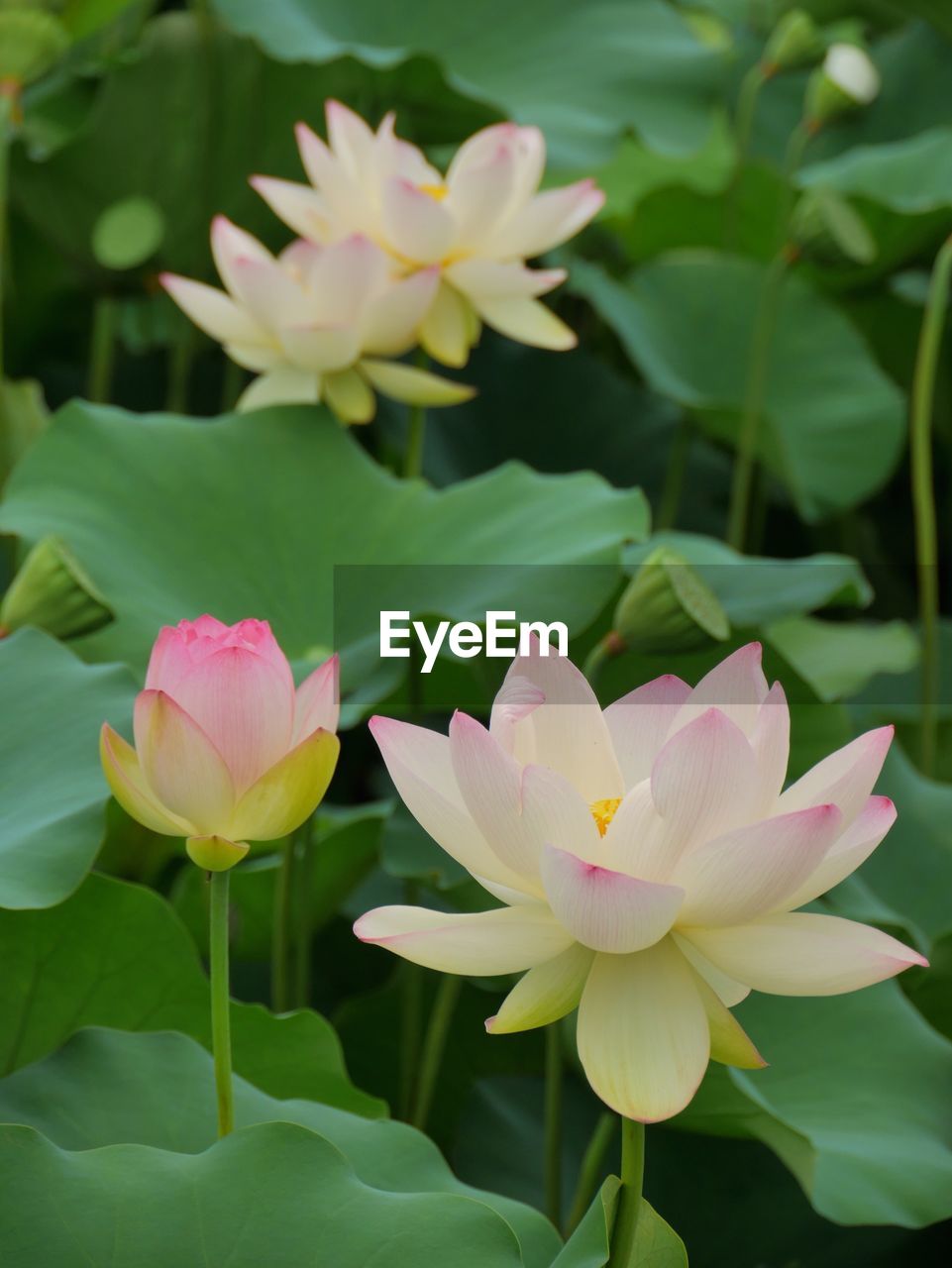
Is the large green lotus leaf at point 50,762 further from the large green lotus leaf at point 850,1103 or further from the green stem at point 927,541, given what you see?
the green stem at point 927,541

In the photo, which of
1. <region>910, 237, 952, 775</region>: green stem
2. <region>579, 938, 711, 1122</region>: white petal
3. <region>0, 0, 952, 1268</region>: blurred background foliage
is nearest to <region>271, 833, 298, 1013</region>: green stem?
<region>0, 0, 952, 1268</region>: blurred background foliage

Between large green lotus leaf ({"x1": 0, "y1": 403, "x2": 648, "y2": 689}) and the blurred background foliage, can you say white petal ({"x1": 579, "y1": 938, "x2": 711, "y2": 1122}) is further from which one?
large green lotus leaf ({"x1": 0, "y1": 403, "x2": 648, "y2": 689})

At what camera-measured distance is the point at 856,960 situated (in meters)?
0.43

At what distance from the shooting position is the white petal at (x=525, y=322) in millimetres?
1030

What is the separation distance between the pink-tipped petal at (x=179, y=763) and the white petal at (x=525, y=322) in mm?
600

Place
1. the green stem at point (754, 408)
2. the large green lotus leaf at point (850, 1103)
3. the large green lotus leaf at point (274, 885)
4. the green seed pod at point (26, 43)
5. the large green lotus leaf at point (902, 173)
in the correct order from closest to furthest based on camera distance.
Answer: the large green lotus leaf at point (850, 1103), the large green lotus leaf at point (274, 885), the green seed pod at point (26, 43), the green stem at point (754, 408), the large green lotus leaf at point (902, 173)

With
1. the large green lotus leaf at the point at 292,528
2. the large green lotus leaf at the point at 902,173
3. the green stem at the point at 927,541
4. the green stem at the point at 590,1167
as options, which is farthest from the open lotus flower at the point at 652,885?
the large green lotus leaf at the point at 902,173

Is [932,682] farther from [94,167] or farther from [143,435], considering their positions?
[94,167]

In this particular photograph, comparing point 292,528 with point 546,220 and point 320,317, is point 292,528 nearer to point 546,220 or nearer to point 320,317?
point 320,317

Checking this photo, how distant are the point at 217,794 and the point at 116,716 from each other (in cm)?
21

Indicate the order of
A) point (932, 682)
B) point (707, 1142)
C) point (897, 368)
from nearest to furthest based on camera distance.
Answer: point (707, 1142)
point (932, 682)
point (897, 368)

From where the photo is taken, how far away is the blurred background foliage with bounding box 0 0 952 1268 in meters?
0.66

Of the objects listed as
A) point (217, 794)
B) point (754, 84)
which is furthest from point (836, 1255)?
point (754, 84)

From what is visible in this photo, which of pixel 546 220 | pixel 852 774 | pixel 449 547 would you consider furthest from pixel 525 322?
pixel 852 774
